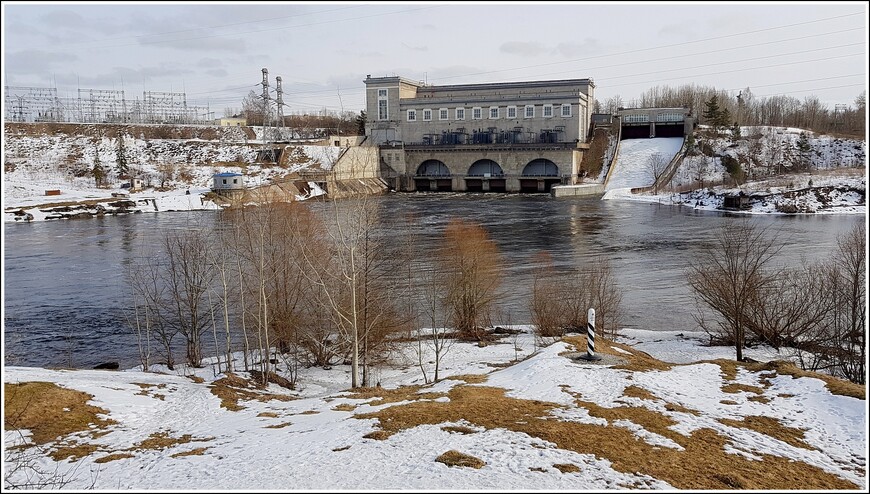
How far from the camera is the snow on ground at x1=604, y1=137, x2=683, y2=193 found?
2330 inches

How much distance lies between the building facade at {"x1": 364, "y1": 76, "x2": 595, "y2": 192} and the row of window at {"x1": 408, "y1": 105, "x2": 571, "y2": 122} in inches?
4.0

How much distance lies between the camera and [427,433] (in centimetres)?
871

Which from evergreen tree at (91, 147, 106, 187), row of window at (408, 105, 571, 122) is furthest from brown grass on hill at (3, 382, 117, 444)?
row of window at (408, 105, 571, 122)

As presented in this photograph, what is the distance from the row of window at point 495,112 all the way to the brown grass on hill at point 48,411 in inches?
2395

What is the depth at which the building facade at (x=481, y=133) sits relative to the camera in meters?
65.3

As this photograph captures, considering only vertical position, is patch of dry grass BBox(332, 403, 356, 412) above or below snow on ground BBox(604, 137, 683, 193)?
below

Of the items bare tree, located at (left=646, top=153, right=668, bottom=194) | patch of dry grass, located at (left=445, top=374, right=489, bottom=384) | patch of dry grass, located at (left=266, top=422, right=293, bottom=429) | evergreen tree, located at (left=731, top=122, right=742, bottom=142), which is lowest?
patch of dry grass, located at (left=445, top=374, right=489, bottom=384)

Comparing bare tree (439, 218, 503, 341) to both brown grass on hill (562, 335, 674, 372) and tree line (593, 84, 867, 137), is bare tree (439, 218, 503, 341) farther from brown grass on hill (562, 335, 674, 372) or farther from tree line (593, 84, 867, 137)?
tree line (593, 84, 867, 137)

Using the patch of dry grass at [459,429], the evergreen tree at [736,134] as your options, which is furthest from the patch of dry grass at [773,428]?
the evergreen tree at [736,134]

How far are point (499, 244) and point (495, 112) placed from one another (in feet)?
134

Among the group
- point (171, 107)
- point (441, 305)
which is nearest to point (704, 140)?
point (441, 305)

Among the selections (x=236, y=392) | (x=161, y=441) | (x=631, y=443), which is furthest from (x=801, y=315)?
(x=161, y=441)

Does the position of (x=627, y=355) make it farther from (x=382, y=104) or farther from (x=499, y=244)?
(x=382, y=104)

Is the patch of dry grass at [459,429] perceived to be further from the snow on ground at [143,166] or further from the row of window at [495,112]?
the row of window at [495,112]
